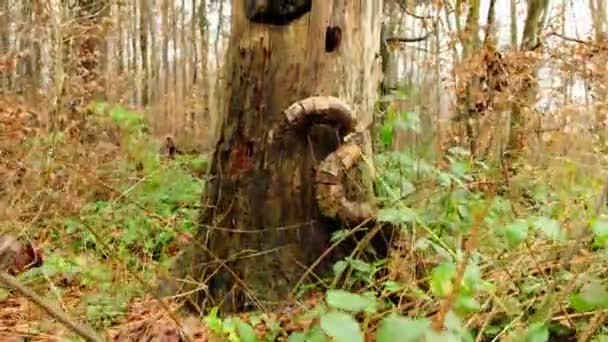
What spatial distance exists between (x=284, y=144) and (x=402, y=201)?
1.90 feet

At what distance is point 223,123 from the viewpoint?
3.11 meters

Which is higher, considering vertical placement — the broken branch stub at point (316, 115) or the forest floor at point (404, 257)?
the broken branch stub at point (316, 115)

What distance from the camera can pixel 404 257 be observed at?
2.55 m

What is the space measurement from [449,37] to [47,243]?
3.66 metres

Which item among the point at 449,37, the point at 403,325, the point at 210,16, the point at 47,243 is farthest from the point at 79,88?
the point at 210,16

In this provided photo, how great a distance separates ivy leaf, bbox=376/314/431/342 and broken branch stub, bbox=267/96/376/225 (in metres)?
1.63

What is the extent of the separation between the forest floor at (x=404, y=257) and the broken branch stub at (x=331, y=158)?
0.15 m

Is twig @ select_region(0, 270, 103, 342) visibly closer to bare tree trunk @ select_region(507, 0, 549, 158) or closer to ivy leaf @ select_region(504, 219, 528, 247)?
ivy leaf @ select_region(504, 219, 528, 247)

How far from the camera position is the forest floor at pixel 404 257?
160 centimetres

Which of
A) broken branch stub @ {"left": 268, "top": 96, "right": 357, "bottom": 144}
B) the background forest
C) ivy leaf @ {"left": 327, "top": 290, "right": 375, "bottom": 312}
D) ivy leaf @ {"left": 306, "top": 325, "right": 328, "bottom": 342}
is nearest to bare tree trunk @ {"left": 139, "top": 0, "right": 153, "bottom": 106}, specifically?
the background forest

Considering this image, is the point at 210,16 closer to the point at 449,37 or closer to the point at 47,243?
the point at 449,37

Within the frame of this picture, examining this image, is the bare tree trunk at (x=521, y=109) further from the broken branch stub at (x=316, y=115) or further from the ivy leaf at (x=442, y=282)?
the ivy leaf at (x=442, y=282)

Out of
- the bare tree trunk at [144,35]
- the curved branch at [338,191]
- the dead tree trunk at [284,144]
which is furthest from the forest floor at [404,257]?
the bare tree trunk at [144,35]

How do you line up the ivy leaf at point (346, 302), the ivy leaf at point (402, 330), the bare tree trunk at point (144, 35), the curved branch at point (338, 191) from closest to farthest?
the ivy leaf at point (402, 330), the ivy leaf at point (346, 302), the curved branch at point (338, 191), the bare tree trunk at point (144, 35)
